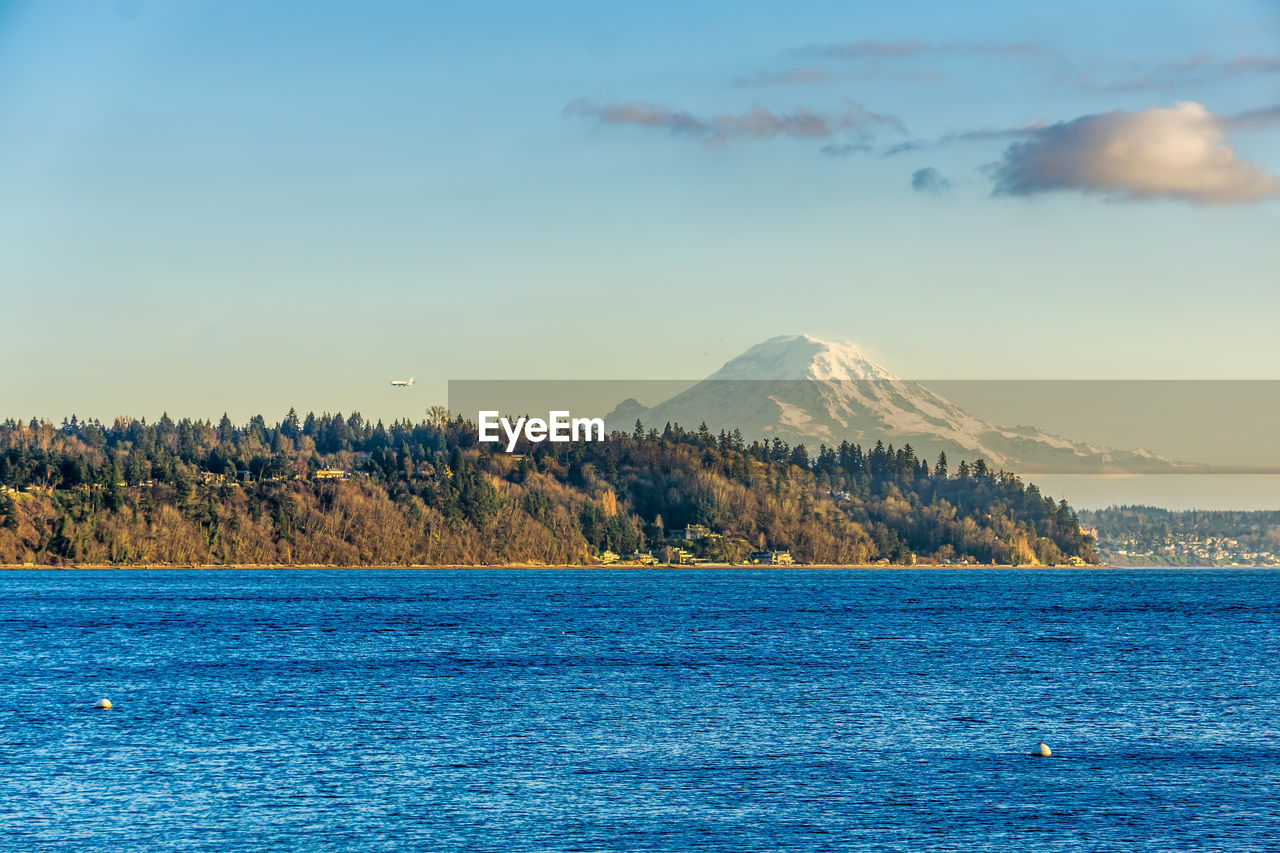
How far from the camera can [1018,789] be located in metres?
62.4

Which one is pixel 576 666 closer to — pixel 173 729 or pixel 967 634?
pixel 173 729

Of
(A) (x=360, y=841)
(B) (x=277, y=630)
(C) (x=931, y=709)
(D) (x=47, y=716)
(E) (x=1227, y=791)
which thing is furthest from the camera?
(B) (x=277, y=630)

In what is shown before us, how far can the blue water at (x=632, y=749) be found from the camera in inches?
2130

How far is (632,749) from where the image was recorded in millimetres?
72250

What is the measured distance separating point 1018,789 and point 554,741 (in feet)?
84.2

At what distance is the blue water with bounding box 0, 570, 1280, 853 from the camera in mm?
54094

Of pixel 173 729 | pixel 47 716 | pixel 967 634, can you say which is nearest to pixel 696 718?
pixel 173 729

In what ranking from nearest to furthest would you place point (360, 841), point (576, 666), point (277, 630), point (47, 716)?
point (360, 841), point (47, 716), point (576, 666), point (277, 630)

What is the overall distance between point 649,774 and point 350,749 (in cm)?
1743

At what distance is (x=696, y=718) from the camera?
84438 mm

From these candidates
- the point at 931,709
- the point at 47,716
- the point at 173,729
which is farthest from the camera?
the point at 931,709

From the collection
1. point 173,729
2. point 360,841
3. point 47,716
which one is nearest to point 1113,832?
point 360,841

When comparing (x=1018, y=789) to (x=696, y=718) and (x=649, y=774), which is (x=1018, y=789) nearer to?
(x=649, y=774)

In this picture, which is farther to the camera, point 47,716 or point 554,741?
point 47,716
